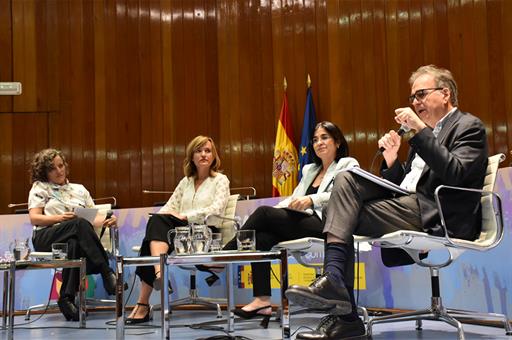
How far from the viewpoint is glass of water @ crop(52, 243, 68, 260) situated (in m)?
3.73

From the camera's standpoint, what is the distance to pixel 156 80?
6227 mm

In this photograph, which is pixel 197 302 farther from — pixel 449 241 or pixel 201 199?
pixel 449 241

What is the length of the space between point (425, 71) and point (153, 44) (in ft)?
12.6

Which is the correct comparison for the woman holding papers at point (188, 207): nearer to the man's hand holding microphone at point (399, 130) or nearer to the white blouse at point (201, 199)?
the white blouse at point (201, 199)

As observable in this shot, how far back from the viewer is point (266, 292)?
3.29m

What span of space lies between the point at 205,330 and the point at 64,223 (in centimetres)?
143

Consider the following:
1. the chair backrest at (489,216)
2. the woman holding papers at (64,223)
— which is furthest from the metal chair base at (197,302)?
the chair backrest at (489,216)

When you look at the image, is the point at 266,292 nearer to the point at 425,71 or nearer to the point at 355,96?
the point at 425,71

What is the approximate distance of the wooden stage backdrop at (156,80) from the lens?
571 centimetres

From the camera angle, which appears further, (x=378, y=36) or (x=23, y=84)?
(x=23, y=84)

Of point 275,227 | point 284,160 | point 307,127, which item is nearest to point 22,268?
point 275,227

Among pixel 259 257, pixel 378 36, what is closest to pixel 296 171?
pixel 378 36

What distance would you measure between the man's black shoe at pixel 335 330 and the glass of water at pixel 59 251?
1.86 meters

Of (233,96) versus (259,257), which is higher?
(233,96)
